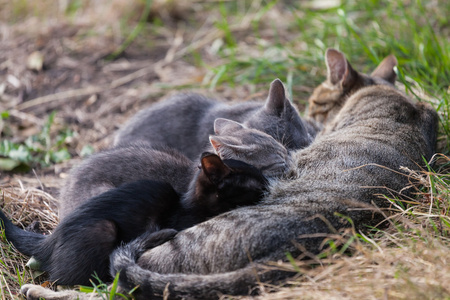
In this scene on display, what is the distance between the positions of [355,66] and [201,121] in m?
2.09

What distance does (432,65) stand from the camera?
5.10 metres

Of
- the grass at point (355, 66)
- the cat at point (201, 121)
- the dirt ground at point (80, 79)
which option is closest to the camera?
the grass at point (355, 66)

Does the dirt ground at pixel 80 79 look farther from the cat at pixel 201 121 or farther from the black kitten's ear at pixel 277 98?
the black kitten's ear at pixel 277 98

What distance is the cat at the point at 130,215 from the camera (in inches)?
117

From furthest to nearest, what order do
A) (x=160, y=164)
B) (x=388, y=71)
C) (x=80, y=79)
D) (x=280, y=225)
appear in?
1. (x=80, y=79)
2. (x=388, y=71)
3. (x=160, y=164)
4. (x=280, y=225)

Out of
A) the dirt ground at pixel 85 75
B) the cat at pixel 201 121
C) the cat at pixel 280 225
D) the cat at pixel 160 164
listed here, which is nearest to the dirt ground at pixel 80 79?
the dirt ground at pixel 85 75

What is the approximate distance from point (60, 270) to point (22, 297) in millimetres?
251

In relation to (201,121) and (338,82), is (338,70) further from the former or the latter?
(201,121)

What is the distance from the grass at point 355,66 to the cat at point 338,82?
0.63ft

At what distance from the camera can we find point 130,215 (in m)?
3.12

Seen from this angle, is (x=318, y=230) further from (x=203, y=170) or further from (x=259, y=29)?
(x=259, y=29)

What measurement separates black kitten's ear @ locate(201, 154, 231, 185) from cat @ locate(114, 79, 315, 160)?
969mm

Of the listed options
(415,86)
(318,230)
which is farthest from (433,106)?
(318,230)

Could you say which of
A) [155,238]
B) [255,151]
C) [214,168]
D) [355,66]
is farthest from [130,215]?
[355,66]
